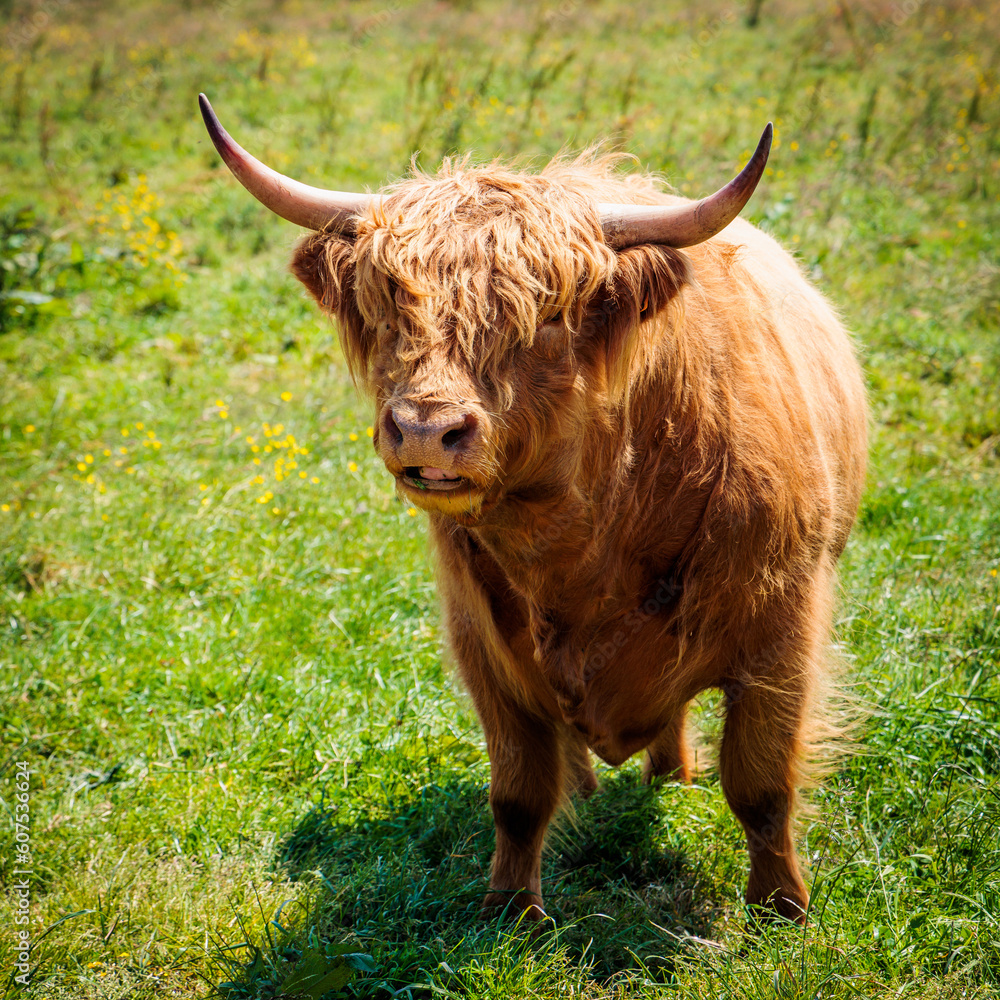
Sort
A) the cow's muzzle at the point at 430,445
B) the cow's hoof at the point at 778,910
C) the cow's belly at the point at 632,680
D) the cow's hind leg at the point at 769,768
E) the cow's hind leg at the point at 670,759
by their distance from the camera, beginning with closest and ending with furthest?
the cow's muzzle at the point at 430,445 → the cow's belly at the point at 632,680 → the cow's hind leg at the point at 769,768 → the cow's hoof at the point at 778,910 → the cow's hind leg at the point at 670,759

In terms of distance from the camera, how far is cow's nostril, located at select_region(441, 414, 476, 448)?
1902mm

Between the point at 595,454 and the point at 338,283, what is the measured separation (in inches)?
31.7

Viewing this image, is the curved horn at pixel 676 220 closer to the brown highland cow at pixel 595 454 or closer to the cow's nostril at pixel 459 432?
the brown highland cow at pixel 595 454

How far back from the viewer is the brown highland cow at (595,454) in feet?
6.68

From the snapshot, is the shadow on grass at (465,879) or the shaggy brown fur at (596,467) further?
the shadow on grass at (465,879)

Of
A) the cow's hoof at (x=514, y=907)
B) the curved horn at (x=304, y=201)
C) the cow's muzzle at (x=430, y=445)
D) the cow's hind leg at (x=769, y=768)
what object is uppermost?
the curved horn at (x=304, y=201)

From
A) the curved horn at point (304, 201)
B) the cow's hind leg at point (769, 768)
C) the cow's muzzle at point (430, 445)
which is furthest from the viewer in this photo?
the cow's hind leg at point (769, 768)

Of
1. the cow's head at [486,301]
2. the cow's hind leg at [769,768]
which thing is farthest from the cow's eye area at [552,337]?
the cow's hind leg at [769,768]

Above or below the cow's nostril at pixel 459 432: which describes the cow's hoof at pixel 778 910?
below

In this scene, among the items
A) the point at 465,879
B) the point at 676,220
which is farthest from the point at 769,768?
the point at 676,220

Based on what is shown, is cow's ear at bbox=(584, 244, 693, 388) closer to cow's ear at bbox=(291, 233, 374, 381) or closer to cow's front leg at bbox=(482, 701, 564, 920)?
cow's ear at bbox=(291, 233, 374, 381)

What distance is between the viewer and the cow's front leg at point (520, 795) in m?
2.89

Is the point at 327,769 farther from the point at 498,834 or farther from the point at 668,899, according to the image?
the point at 668,899

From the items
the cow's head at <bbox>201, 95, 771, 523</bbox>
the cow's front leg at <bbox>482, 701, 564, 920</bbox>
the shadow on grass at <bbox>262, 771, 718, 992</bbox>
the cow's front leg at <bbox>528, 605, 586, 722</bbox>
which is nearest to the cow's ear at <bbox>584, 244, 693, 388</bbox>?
the cow's head at <bbox>201, 95, 771, 523</bbox>
